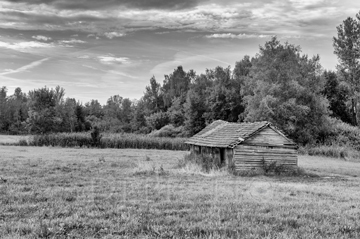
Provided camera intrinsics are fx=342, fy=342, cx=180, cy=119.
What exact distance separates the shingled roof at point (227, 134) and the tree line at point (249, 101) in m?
22.2

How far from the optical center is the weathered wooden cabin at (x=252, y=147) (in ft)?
91.0

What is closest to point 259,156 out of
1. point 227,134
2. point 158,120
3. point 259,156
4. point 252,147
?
point 259,156

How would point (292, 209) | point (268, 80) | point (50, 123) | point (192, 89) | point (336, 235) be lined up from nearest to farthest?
1. point (336, 235)
2. point (292, 209)
3. point (268, 80)
4. point (50, 123)
5. point (192, 89)

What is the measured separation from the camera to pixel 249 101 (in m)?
59.3

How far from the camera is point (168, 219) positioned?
10117 mm

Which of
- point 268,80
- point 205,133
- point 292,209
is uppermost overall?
point 268,80

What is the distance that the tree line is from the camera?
57719mm

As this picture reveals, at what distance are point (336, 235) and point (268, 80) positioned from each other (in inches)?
2062

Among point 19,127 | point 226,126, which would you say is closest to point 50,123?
point 19,127

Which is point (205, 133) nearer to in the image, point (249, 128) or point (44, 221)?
point (249, 128)

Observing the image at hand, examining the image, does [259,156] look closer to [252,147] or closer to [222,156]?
[252,147]

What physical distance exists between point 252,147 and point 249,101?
1261 inches

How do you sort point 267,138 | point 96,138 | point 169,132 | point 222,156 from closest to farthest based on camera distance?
point 267,138 → point 222,156 → point 96,138 → point 169,132

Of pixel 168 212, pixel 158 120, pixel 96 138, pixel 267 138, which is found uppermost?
pixel 158 120
